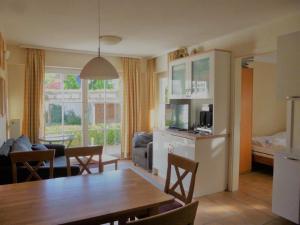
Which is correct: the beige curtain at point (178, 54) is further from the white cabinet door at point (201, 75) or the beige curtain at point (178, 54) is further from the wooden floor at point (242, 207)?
the wooden floor at point (242, 207)

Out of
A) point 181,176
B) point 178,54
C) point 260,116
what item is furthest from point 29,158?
point 260,116

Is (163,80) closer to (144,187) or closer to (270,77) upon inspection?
(270,77)

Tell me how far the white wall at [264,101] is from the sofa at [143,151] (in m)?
2.29

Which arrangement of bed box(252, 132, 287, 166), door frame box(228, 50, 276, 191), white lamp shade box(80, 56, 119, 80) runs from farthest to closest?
bed box(252, 132, 287, 166) < door frame box(228, 50, 276, 191) < white lamp shade box(80, 56, 119, 80)

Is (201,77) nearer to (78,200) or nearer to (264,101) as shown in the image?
(264,101)

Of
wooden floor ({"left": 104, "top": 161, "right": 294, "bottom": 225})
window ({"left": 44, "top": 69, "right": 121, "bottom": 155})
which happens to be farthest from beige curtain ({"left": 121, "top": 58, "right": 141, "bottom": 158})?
wooden floor ({"left": 104, "top": 161, "right": 294, "bottom": 225})

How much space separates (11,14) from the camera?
285 centimetres

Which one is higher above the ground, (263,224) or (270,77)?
(270,77)

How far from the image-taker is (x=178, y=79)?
14.0 feet

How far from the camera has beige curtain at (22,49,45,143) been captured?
449cm

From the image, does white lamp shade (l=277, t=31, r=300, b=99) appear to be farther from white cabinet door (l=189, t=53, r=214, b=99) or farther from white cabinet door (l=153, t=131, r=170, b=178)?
white cabinet door (l=153, t=131, r=170, b=178)

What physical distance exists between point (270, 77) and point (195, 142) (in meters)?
2.94

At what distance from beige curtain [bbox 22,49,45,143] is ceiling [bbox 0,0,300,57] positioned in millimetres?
359

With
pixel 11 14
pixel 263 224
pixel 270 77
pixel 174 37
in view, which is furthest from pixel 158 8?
pixel 270 77
